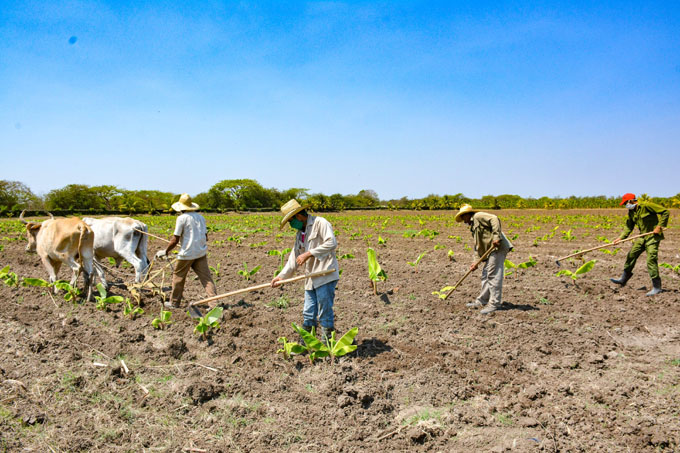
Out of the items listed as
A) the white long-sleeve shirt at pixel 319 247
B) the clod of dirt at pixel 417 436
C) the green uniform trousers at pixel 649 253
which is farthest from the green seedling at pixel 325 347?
the green uniform trousers at pixel 649 253

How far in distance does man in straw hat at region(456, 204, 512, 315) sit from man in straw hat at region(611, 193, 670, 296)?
2913mm

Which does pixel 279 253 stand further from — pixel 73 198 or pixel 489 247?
pixel 73 198

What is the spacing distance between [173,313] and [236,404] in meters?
2.78

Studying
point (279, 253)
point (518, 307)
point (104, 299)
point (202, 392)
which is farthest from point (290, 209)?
point (279, 253)

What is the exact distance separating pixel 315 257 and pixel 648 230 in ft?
22.2

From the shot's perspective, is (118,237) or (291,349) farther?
(118,237)

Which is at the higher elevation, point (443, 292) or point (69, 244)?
point (69, 244)

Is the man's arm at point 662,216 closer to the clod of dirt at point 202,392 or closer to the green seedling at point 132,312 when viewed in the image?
the clod of dirt at point 202,392

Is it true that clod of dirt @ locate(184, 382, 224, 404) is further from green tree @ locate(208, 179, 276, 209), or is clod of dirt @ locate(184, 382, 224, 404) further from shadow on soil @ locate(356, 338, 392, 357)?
green tree @ locate(208, 179, 276, 209)

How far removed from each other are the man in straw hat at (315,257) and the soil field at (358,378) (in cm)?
65

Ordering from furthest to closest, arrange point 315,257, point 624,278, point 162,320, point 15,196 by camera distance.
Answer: point 15,196 → point 624,278 → point 162,320 → point 315,257

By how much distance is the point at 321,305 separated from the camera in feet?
15.1

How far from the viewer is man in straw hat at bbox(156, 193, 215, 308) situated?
19.0 ft

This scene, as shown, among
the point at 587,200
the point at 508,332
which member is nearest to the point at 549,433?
the point at 508,332
